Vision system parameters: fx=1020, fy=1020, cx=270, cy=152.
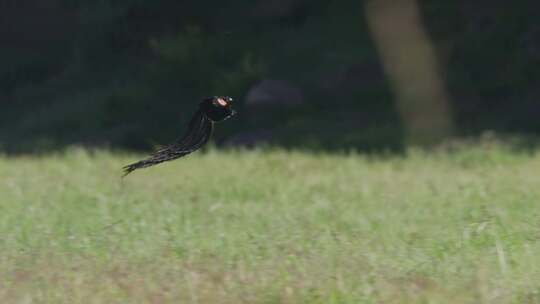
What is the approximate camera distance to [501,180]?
29.1ft

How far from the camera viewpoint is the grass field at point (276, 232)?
4.96 meters

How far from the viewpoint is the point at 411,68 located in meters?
15.0

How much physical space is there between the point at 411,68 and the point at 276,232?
8.90m

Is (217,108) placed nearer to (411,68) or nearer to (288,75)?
(411,68)

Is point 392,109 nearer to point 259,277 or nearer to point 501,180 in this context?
point 501,180

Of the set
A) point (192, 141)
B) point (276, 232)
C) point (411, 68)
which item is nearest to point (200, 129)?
point (192, 141)

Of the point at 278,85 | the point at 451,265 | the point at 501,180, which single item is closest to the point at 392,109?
the point at 278,85

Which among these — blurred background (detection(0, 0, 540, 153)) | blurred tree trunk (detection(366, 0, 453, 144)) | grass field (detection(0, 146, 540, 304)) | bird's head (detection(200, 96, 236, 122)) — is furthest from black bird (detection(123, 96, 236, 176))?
blurred tree trunk (detection(366, 0, 453, 144))

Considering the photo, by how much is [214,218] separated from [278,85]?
27.5 feet

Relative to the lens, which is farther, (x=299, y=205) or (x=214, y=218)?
(x=299, y=205)

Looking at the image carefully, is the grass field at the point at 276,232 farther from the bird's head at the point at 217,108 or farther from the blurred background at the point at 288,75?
the blurred background at the point at 288,75

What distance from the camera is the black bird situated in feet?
11.8

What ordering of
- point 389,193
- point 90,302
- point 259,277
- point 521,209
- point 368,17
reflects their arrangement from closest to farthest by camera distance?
point 90,302, point 259,277, point 521,209, point 389,193, point 368,17

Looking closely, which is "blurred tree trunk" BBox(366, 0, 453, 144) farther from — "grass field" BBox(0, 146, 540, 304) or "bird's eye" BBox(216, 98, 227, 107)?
"bird's eye" BBox(216, 98, 227, 107)
